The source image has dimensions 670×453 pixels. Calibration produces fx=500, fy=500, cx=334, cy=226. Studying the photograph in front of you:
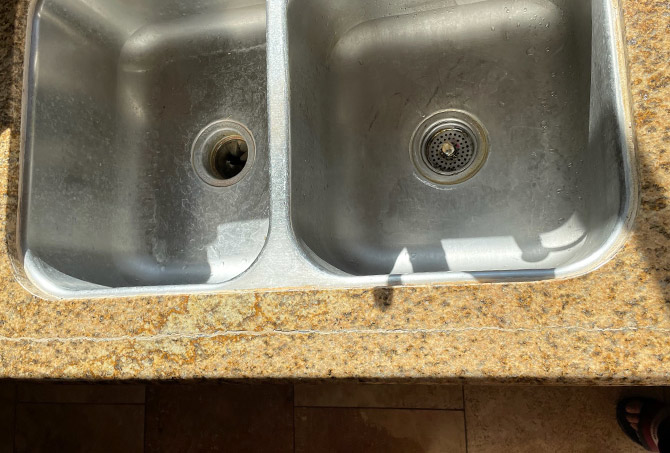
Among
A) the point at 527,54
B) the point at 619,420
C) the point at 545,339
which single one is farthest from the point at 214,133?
the point at 619,420

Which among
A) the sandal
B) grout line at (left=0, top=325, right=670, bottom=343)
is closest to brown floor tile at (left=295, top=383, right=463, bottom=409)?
the sandal

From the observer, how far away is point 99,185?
4.09 feet

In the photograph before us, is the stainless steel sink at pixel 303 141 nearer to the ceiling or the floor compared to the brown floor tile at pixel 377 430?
nearer to the ceiling

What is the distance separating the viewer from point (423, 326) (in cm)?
81

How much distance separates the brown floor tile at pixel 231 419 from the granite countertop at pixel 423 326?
0.98m

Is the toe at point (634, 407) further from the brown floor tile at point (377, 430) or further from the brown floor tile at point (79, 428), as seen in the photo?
the brown floor tile at point (79, 428)

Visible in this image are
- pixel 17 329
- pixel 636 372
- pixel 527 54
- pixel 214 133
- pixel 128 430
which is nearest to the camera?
pixel 636 372

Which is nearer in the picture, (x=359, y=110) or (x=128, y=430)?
(x=359, y=110)

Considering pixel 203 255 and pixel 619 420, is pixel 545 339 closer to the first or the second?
pixel 203 255

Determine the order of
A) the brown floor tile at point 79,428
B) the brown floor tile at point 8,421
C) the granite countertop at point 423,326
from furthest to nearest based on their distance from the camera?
the brown floor tile at point 8,421, the brown floor tile at point 79,428, the granite countertop at point 423,326

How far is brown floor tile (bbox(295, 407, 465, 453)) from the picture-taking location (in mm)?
1722

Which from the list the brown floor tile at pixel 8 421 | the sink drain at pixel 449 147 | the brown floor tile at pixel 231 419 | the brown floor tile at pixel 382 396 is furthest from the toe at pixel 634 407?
the brown floor tile at pixel 8 421

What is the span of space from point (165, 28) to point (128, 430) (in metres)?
1.51

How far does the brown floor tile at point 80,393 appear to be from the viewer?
1974mm
